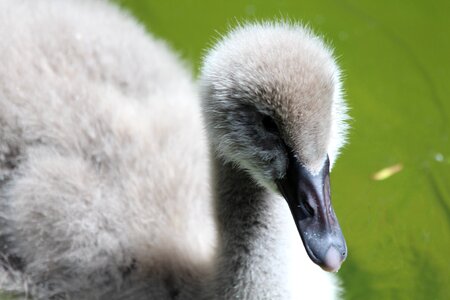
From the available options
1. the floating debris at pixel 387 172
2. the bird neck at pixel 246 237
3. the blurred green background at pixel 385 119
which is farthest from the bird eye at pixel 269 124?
the floating debris at pixel 387 172

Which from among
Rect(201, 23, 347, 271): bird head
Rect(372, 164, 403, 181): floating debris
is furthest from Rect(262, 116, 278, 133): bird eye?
Rect(372, 164, 403, 181): floating debris

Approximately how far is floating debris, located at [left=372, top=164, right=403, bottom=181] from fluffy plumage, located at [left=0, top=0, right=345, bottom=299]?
596mm

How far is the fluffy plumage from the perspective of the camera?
273 cm

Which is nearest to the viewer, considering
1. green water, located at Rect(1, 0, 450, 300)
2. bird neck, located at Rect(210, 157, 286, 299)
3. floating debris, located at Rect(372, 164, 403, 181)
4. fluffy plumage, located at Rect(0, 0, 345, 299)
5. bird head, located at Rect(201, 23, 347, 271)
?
bird head, located at Rect(201, 23, 347, 271)

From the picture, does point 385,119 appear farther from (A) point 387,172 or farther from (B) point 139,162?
(B) point 139,162

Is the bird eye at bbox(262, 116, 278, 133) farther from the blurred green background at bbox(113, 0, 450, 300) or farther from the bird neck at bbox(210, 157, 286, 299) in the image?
the blurred green background at bbox(113, 0, 450, 300)

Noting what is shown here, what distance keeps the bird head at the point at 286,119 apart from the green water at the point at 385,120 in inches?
29.3

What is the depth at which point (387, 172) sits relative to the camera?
373 centimetres

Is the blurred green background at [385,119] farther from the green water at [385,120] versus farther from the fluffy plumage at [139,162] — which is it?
the fluffy plumage at [139,162]

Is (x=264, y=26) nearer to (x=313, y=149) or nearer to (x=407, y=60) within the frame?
(x=313, y=149)

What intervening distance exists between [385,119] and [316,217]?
1.36 m

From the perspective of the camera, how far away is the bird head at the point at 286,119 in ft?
8.61

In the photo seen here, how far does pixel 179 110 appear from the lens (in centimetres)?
339

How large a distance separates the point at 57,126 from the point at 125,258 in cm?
48
